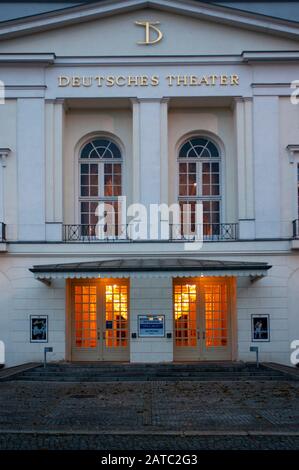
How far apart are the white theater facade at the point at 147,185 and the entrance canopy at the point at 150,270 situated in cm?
108

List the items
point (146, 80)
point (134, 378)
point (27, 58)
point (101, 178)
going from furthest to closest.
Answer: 1. point (101, 178)
2. point (146, 80)
3. point (27, 58)
4. point (134, 378)

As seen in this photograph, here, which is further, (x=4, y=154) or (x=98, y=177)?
(x=98, y=177)

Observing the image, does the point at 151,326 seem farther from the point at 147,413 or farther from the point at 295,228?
the point at 147,413

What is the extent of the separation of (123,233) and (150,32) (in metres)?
7.59

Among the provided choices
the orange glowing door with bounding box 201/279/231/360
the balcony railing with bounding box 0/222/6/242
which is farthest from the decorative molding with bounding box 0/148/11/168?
the orange glowing door with bounding box 201/279/231/360

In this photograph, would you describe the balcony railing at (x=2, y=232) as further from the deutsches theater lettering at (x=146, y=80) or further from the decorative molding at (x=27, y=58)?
the decorative molding at (x=27, y=58)

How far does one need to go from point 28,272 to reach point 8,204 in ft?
8.53

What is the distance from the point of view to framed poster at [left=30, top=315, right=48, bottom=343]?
71.4 feet

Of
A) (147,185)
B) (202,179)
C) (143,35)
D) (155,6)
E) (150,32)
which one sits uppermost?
(155,6)

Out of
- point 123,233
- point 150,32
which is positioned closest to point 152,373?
point 123,233

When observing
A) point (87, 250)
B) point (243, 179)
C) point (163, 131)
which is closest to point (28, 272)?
point (87, 250)

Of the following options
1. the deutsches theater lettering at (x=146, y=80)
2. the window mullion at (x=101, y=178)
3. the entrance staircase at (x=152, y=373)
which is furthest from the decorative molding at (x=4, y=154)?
the entrance staircase at (x=152, y=373)

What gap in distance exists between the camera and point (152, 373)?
779 inches

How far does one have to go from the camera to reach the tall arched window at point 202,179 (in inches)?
922
